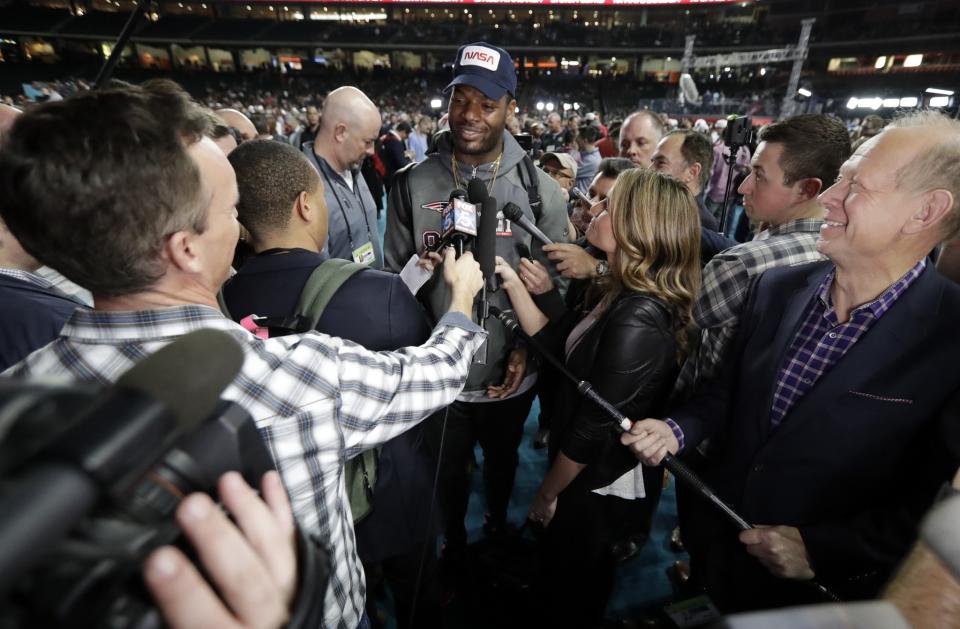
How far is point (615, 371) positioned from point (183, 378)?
4.21ft

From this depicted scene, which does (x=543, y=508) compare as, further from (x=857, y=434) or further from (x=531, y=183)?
(x=531, y=183)

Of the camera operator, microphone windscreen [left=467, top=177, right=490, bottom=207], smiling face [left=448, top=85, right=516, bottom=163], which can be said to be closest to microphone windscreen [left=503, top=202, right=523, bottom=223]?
microphone windscreen [left=467, top=177, right=490, bottom=207]

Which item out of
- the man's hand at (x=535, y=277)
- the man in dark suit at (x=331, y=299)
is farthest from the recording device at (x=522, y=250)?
the man in dark suit at (x=331, y=299)

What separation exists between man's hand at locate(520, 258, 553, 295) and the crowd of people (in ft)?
0.07

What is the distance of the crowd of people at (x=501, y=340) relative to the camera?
28.4 inches

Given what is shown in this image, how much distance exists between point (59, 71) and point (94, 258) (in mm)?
35799

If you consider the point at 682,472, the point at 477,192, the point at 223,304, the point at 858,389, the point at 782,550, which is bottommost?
the point at 782,550

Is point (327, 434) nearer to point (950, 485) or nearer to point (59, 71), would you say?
point (950, 485)

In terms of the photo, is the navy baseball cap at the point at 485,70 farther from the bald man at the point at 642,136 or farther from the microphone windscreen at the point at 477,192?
the bald man at the point at 642,136

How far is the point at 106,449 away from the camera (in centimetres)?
32

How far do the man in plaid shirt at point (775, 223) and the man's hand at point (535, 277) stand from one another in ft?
2.00

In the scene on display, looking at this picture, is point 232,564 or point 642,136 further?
point 642,136

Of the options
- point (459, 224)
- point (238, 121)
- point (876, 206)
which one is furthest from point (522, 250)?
point (238, 121)

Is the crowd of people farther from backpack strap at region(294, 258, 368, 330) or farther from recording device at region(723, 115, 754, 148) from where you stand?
recording device at region(723, 115, 754, 148)
